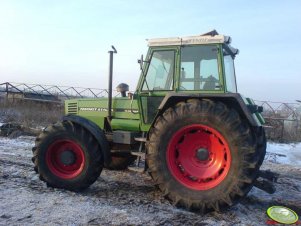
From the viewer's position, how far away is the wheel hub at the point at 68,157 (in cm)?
646

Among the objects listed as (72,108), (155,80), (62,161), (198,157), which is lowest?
(62,161)

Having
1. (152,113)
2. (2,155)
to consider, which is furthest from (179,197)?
(2,155)

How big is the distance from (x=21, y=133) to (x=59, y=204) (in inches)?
307

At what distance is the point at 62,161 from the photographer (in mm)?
6520

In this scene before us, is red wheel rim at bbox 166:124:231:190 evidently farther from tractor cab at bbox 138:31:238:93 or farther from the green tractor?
tractor cab at bbox 138:31:238:93

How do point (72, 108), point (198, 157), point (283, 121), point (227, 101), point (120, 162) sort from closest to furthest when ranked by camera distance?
point (227, 101)
point (198, 157)
point (72, 108)
point (120, 162)
point (283, 121)

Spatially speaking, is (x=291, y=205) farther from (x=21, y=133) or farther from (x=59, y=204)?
(x=21, y=133)

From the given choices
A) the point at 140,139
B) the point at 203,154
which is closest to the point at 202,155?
the point at 203,154

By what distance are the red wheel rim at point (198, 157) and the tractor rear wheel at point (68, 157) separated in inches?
50.1

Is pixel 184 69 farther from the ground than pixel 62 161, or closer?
farther from the ground

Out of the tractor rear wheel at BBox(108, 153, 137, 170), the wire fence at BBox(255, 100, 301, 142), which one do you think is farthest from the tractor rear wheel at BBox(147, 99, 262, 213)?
the wire fence at BBox(255, 100, 301, 142)

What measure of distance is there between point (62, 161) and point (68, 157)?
0.15 meters

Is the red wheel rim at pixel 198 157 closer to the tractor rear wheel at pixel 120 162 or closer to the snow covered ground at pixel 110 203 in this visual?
the snow covered ground at pixel 110 203

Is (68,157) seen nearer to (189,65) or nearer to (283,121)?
(189,65)
